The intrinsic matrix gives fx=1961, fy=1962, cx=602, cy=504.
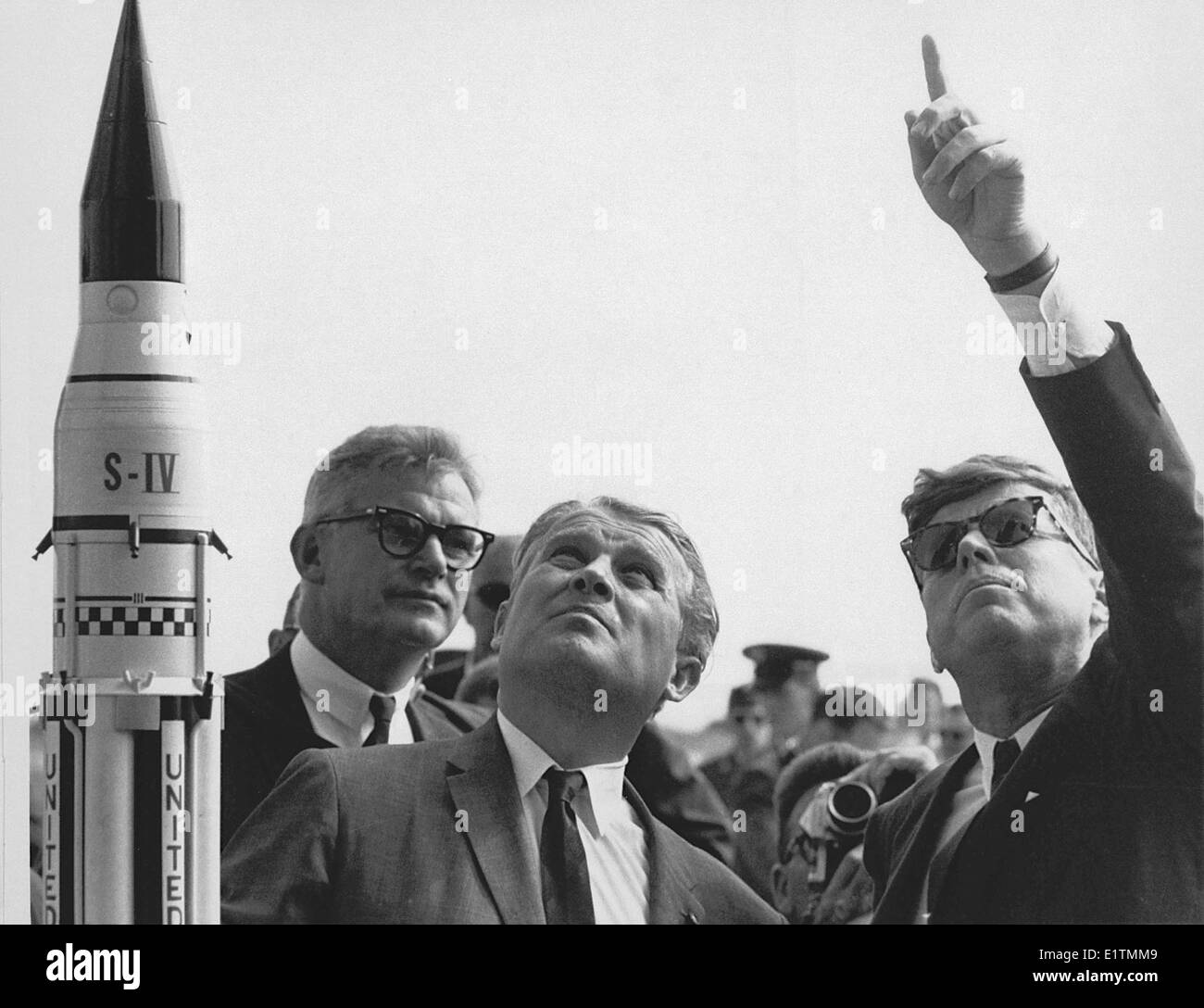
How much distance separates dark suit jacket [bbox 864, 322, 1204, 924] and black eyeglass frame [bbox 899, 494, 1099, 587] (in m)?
0.07

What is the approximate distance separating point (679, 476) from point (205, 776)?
144cm

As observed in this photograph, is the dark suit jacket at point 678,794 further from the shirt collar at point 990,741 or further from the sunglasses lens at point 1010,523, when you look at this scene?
the sunglasses lens at point 1010,523

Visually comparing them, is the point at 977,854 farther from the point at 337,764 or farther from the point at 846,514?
the point at 337,764

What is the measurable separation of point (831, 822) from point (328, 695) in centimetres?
135

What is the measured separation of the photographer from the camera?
509cm

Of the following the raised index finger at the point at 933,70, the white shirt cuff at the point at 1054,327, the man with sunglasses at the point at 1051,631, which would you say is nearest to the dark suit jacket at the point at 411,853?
the man with sunglasses at the point at 1051,631

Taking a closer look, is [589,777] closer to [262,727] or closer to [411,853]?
[411,853]

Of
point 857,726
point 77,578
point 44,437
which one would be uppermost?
point 44,437

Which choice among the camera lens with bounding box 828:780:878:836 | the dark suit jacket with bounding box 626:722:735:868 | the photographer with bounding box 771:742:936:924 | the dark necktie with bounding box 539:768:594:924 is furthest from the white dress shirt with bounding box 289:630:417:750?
the camera lens with bounding box 828:780:878:836

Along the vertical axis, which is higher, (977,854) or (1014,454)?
(1014,454)

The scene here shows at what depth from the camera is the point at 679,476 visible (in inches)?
202

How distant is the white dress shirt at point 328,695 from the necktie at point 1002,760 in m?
1.55

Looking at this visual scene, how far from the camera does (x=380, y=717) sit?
5059mm
